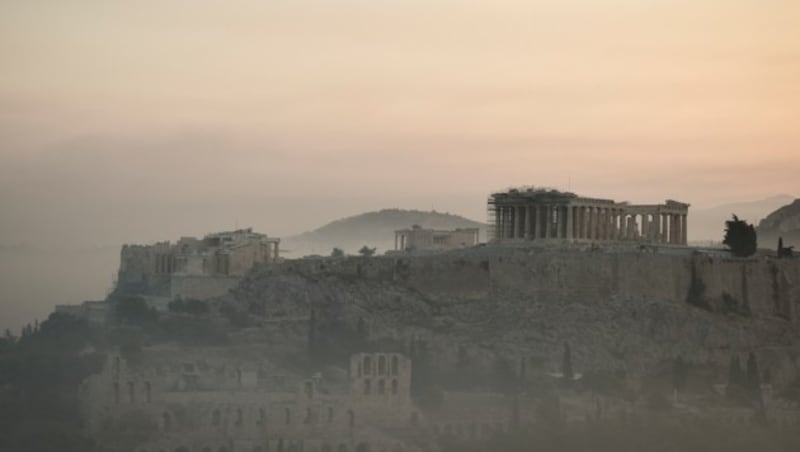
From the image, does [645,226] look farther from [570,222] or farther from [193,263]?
[193,263]

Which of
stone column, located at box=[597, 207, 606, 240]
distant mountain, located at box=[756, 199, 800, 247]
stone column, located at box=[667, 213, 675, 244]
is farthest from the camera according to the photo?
distant mountain, located at box=[756, 199, 800, 247]

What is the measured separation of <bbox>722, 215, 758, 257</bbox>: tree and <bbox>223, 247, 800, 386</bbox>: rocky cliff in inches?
115

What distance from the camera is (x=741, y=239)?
6981cm

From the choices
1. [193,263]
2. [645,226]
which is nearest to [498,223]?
[645,226]

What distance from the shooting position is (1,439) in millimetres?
54812

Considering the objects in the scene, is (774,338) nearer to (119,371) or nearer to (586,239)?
(586,239)

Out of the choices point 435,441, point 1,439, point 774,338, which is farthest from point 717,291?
point 1,439

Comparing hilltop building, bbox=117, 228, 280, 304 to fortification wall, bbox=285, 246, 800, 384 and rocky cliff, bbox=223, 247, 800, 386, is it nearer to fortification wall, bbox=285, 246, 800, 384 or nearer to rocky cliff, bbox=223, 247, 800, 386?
rocky cliff, bbox=223, 247, 800, 386

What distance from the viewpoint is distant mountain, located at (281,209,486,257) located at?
3285 inches

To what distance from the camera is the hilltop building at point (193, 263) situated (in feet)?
218

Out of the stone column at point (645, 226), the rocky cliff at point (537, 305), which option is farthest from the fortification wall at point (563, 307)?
the stone column at point (645, 226)

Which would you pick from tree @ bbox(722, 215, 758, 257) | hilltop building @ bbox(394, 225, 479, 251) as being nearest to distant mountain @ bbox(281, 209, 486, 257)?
hilltop building @ bbox(394, 225, 479, 251)

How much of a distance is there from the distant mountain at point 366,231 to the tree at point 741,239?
16.0m

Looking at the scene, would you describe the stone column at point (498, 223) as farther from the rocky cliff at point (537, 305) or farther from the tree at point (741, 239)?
the tree at point (741, 239)
